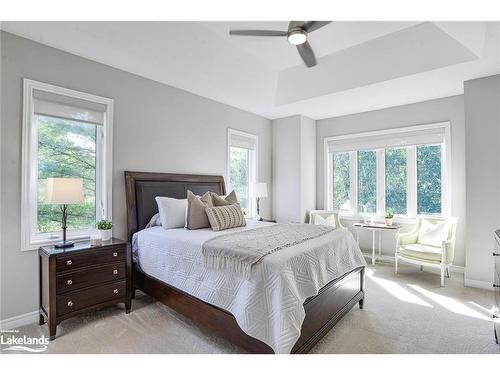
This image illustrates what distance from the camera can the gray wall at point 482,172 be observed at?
3.42 m

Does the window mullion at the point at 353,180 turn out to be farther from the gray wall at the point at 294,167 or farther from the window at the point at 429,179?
the window at the point at 429,179

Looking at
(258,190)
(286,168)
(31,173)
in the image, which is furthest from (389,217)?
(31,173)

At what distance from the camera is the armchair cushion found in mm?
3621

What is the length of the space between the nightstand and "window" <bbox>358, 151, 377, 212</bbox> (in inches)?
167

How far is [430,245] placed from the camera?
13.0 feet

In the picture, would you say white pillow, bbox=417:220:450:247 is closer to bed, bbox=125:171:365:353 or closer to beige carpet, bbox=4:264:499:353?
beige carpet, bbox=4:264:499:353

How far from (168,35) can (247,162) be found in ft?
9.06

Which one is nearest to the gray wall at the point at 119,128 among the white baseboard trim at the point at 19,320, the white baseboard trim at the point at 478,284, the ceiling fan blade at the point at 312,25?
the white baseboard trim at the point at 19,320

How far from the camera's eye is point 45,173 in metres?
2.80

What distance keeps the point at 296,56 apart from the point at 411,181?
9.51 feet

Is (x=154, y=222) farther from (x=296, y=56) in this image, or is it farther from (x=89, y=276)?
(x=296, y=56)

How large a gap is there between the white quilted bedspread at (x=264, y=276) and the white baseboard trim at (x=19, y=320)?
3.54 ft

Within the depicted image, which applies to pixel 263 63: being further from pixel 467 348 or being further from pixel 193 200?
pixel 467 348

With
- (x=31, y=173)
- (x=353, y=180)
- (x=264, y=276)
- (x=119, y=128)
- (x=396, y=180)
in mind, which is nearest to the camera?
(x=264, y=276)
